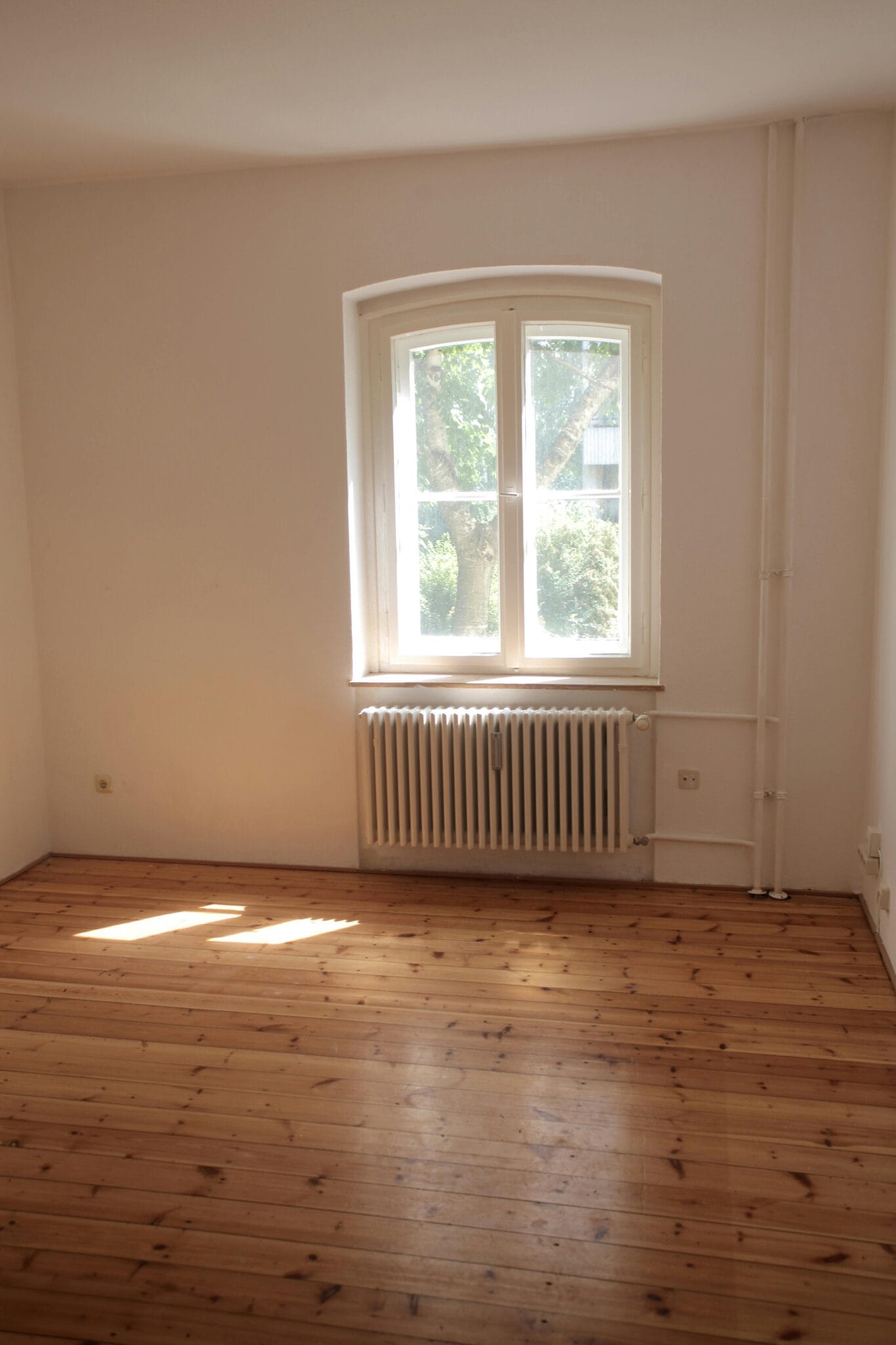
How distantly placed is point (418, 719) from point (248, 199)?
2285mm

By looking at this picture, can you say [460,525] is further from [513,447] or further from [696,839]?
[696,839]

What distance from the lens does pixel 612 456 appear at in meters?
4.29

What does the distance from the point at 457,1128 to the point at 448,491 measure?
2.71m

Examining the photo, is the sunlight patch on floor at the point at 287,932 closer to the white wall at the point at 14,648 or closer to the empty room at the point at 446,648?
the empty room at the point at 446,648

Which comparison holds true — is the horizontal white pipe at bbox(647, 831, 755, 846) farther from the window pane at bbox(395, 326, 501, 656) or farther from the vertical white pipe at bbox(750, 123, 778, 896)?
the window pane at bbox(395, 326, 501, 656)

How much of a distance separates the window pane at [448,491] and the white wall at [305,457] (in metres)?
0.32

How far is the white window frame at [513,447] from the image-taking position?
421 centimetres

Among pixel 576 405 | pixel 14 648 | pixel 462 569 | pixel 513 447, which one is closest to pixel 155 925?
pixel 14 648

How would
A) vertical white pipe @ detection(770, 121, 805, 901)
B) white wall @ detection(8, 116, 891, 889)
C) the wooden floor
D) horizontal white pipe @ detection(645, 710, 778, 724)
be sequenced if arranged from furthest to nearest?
1. horizontal white pipe @ detection(645, 710, 778, 724)
2. white wall @ detection(8, 116, 891, 889)
3. vertical white pipe @ detection(770, 121, 805, 901)
4. the wooden floor

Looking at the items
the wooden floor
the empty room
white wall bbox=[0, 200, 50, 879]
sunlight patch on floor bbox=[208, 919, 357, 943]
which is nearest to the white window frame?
the empty room

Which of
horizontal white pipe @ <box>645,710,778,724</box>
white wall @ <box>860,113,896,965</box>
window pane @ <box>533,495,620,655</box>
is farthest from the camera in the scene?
window pane @ <box>533,495,620,655</box>

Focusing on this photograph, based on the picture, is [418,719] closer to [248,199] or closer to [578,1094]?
[578,1094]

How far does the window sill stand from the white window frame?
3cm

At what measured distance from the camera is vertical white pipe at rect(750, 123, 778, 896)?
150 inches
